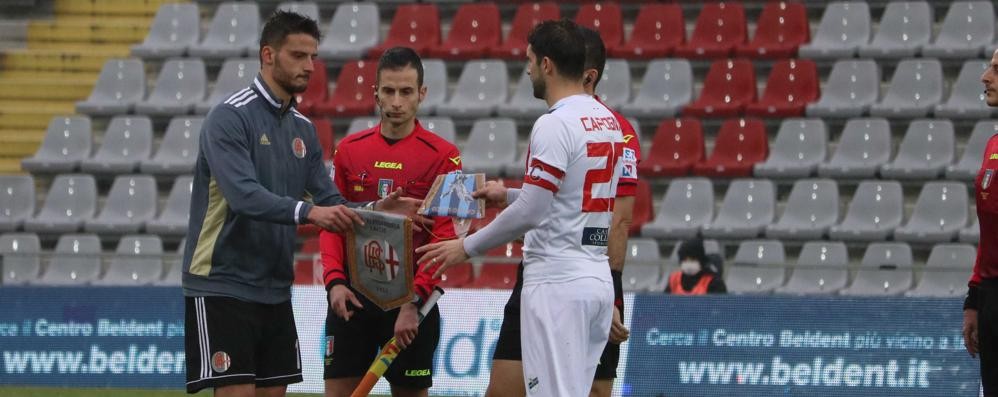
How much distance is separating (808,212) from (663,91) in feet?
8.20

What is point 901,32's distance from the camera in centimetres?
1748

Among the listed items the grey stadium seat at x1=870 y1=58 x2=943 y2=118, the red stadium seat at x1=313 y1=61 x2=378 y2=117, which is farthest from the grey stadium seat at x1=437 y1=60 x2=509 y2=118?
the grey stadium seat at x1=870 y1=58 x2=943 y2=118

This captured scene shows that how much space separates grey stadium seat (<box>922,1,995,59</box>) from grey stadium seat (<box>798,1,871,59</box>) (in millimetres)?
764

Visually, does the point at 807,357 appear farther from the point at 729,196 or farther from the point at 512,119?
the point at 512,119

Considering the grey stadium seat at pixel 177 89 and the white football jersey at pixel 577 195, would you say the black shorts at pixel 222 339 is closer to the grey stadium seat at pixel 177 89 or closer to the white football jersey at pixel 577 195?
the white football jersey at pixel 577 195

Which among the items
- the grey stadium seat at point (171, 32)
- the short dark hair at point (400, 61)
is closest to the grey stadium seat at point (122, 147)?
the grey stadium seat at point (171, 32)

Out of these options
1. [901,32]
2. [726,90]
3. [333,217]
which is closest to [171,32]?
[726,90]

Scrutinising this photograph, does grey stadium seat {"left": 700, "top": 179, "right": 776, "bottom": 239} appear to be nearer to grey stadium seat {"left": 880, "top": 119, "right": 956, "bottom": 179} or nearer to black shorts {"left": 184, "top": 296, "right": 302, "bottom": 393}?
grey stadium seat {"left": 880, "top": 119, "right": 956, "bottom": 179}

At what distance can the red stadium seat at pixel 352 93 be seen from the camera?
17922 millimetres

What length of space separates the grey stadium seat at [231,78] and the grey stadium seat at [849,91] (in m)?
6.68

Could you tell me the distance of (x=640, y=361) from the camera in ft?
41.4

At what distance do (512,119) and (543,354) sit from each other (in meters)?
11.3

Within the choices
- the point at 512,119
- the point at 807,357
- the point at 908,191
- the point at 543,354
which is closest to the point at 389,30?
the point at 512,119

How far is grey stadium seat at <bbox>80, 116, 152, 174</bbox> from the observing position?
58.7ft
